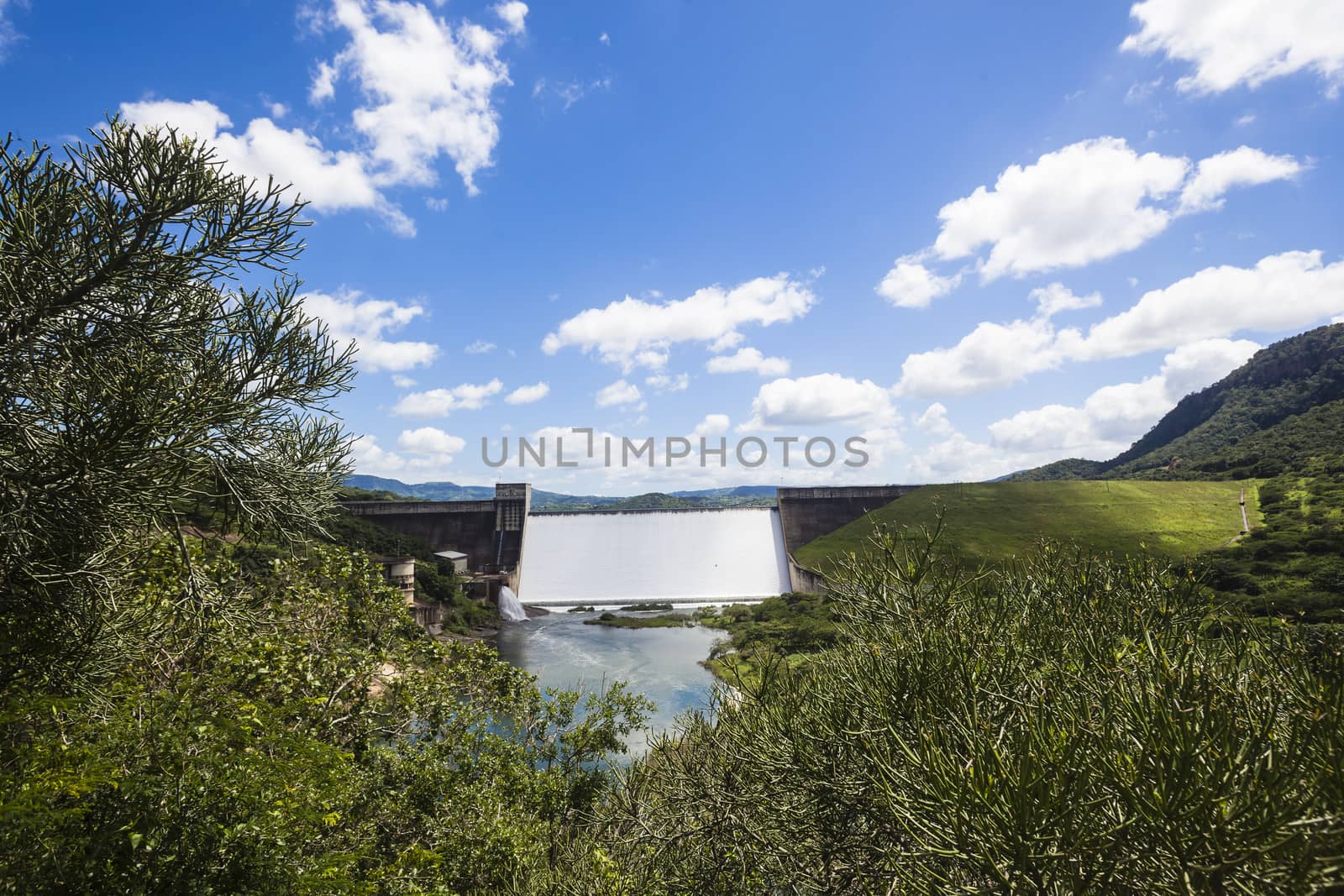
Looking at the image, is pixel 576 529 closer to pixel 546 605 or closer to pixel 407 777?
pixel 546 605

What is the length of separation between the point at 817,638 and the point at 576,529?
89.1 feet

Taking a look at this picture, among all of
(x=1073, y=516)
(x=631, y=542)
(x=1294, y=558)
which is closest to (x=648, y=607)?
(x=631, y=542)

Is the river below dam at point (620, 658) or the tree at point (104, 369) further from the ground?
the tree at point (104, 369)

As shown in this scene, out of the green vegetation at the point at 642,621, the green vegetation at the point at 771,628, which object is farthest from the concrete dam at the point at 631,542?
the green vegetation at the point at 642,621

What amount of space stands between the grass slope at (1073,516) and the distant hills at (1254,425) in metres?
7.96

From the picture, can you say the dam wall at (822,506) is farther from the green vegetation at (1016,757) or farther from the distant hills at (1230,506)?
the green vegetation at (1016,757)

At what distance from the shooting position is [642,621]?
36062 mm

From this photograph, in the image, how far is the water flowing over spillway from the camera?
42.8m

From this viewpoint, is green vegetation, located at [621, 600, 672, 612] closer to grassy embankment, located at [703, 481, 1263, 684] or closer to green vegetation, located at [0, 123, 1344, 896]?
grassy embankment, located at [703, 481, 1263, 684]

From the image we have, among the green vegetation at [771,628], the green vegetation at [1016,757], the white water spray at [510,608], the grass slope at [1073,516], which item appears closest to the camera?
the green vegetation at [1016,757]

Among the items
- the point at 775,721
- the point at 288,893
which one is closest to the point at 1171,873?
the point at 775,721

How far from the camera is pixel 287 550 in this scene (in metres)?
6.55

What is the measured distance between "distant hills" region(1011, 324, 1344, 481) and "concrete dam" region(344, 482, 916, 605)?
94.8 ft

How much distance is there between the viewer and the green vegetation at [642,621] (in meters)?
35.2
